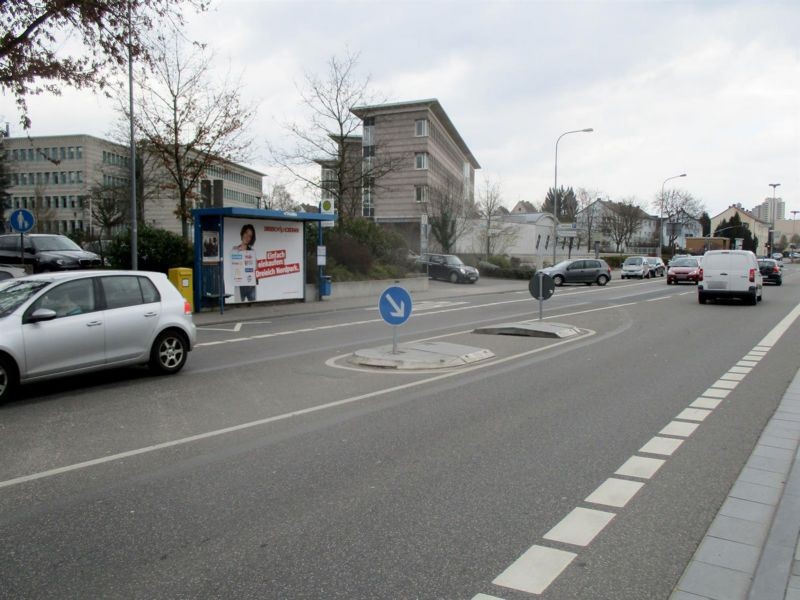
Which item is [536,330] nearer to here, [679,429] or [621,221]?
[679,429]

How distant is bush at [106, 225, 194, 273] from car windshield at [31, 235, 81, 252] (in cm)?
318

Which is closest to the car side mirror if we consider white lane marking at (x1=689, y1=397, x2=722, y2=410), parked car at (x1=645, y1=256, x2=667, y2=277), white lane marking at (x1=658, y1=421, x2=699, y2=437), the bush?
white lane marking at (x1=658, y1=421, x2=699, y2=437)

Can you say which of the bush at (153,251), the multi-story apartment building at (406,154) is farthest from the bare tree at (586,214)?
the bush at (153,251)

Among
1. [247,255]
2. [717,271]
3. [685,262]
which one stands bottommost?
[717,271]

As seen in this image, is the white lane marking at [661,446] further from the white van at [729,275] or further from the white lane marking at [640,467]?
the white van at [729,275]

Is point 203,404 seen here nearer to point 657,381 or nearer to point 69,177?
point 657,381

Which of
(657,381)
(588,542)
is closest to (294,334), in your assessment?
(657,381)

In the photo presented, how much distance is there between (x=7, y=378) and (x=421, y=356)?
5578 mm

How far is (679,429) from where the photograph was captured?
634cm

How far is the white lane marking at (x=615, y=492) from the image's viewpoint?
4.46m

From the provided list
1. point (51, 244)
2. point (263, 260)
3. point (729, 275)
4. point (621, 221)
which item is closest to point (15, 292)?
point (263, 260)

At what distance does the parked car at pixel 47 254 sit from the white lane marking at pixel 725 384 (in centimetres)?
2086

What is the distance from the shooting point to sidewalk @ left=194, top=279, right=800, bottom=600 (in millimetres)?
3301

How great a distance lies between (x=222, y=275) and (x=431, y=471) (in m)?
15.9
